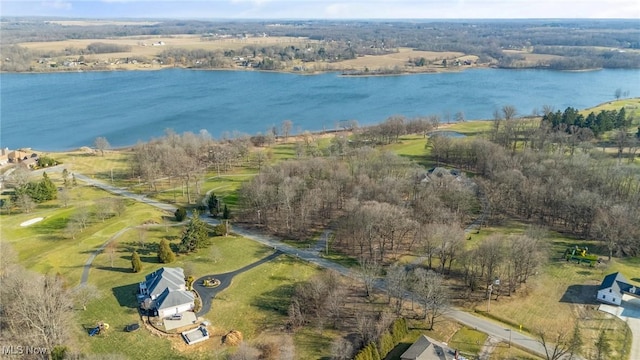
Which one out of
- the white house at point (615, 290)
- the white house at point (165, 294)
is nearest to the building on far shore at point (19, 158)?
the white house at point (165, 294)

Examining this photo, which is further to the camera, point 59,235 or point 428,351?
point 59,235

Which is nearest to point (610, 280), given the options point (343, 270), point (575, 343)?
point (575, 343)

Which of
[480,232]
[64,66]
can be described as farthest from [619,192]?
[64,66]

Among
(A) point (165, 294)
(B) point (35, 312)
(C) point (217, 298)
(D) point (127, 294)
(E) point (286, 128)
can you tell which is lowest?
(C) point (217, 298)

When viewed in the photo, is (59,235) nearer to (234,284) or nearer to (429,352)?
(234,284)

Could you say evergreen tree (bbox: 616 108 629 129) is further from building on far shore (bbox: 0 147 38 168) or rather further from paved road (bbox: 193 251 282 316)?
building on far shore (bbox: 0 147 38 168)

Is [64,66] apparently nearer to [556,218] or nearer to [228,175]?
[228,175]

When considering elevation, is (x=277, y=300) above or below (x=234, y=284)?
below

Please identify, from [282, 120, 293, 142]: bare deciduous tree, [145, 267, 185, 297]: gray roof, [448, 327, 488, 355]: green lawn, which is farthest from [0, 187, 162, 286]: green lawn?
[282, 120, 293, 142]: bare deciduous tree
